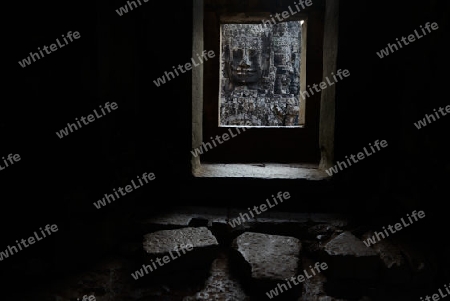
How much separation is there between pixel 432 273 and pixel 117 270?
5.70 ft

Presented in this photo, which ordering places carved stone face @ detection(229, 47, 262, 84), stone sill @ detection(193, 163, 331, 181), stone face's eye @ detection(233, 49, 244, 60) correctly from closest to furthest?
stone sill @ detection(193, 163, 331, 181), stone face's eye @ detection(233, 49, 244, 60), carved stone face @ detection(229, 47, 262, 84)

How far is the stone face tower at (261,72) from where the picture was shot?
69.6 feet

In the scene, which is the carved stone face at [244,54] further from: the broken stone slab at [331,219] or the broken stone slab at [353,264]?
the broken stone slab at [353,264]

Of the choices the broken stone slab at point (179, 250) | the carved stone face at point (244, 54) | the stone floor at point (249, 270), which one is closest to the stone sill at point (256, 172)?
the stone floor at point (249, 270)

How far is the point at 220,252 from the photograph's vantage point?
2.13 meters

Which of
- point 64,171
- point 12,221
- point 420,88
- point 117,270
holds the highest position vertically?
point 64,171

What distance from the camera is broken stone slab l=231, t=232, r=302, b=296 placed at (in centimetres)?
167

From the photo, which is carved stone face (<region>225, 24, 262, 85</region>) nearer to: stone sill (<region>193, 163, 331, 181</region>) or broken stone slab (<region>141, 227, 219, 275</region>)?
stone sill (<region>193, 163, 331, 181</region>)

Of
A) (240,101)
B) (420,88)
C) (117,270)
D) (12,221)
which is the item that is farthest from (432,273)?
(240,101)

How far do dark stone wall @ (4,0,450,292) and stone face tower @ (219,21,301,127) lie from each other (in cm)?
1831

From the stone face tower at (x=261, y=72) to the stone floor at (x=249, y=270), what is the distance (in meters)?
18.8

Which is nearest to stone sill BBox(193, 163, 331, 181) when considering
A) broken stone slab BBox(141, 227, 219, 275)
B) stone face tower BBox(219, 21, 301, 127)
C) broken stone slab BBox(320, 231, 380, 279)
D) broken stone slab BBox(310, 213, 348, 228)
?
broken stone slab BBox(310, 213, 348, 228)

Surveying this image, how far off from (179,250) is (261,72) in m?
22.0

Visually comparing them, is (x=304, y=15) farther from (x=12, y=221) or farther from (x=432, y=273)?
(x=12, y=221)
